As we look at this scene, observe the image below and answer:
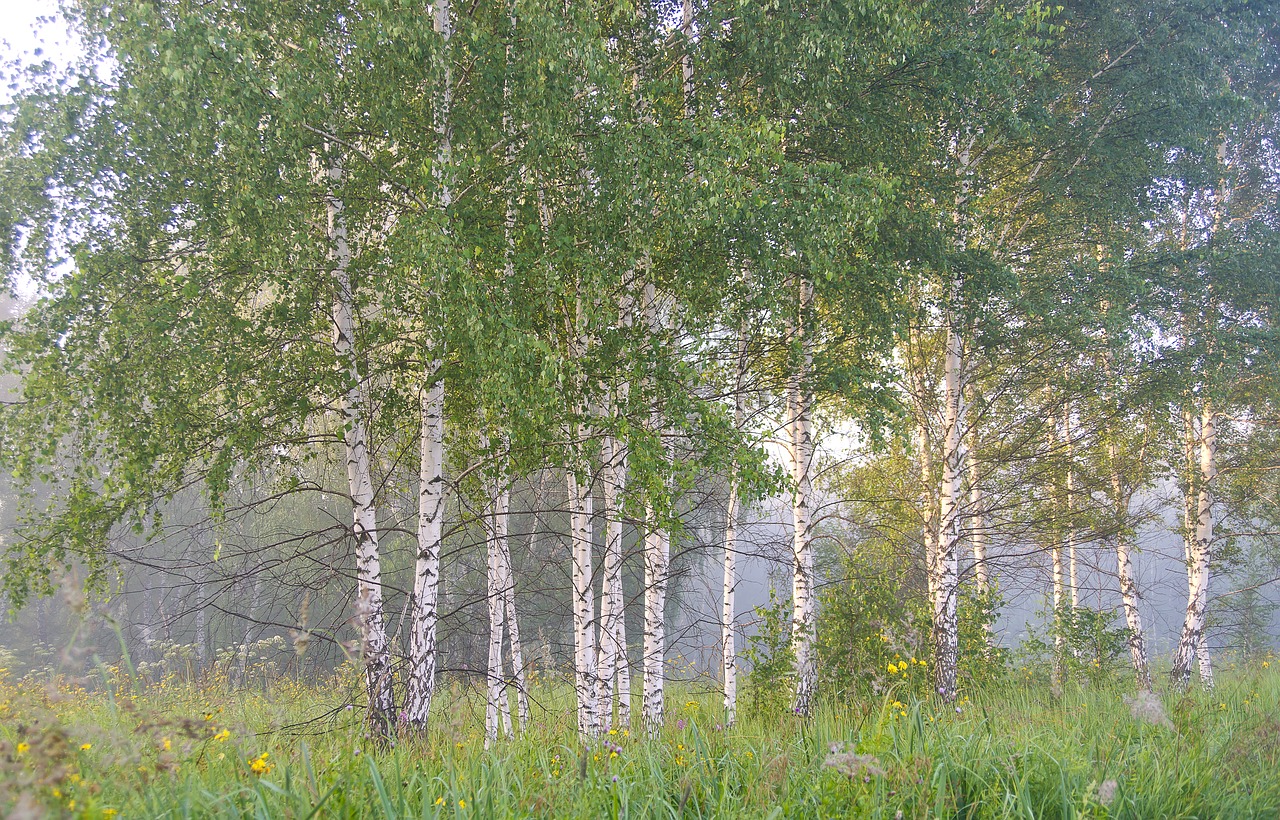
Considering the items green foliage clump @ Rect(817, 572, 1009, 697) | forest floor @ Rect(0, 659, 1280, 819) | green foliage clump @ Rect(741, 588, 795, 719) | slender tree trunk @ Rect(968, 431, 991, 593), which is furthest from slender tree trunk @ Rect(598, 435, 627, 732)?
slender tree trunk @ Rect(968, 431, 991, 593)

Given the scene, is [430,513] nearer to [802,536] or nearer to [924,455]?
[802,536]

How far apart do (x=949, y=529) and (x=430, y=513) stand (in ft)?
20.0

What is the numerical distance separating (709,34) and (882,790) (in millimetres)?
6074

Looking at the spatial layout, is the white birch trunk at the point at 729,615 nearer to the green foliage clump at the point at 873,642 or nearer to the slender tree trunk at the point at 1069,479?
the green foliage clump at the point at 873,642

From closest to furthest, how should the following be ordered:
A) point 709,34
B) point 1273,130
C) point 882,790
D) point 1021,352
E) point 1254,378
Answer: point 882,790
point 709,34
point 1021,352
point 1254,378
point 1273,130

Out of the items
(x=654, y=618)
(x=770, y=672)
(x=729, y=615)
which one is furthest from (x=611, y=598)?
(x=770, y=672)

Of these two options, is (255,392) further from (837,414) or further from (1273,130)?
(1273,130)

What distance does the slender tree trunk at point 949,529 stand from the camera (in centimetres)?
841

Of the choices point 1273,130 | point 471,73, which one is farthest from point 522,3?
point 1273,130

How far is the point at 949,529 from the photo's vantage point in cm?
882

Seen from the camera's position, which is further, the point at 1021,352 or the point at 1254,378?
the point at 1254,378

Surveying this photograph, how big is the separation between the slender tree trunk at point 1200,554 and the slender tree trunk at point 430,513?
11279mm

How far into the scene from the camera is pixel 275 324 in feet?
20.0

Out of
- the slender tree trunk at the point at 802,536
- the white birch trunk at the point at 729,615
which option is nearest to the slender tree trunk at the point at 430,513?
the white birch trunk at the point at 729,615
